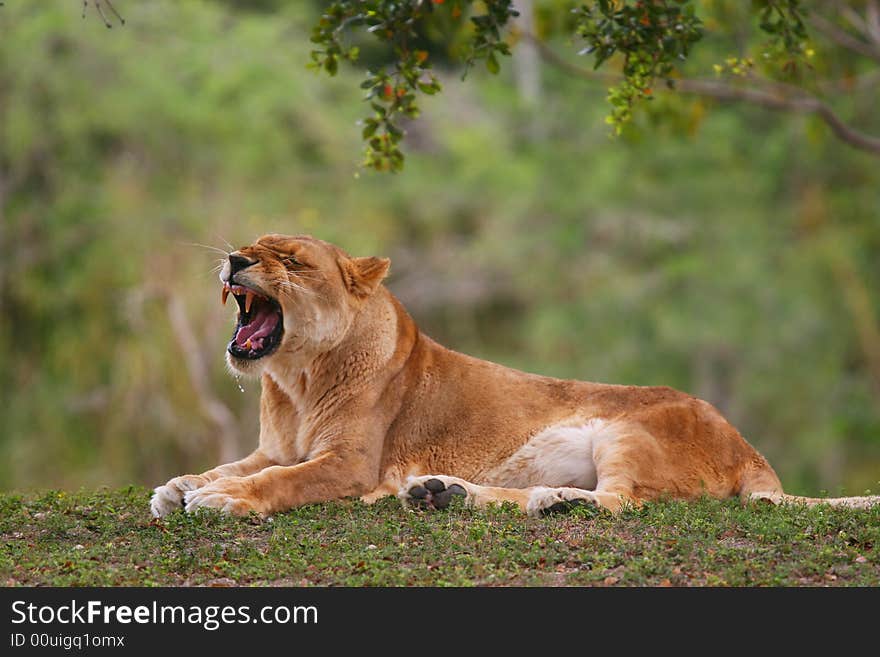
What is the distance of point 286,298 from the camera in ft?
22.8

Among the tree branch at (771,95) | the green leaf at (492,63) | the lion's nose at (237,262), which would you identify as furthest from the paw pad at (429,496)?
the tree branch at (771,95)

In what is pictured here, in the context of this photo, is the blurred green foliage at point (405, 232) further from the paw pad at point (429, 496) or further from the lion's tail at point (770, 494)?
the paw pad at point (429, 496)

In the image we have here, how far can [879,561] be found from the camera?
224 inches

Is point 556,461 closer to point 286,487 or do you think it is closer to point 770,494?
point 770,494

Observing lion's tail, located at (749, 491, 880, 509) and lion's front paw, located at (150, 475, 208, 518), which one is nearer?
lion's front paw, located at (150, 475, 208, 518)

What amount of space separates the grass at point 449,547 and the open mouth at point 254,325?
2.83ft

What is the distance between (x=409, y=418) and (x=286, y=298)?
0.93 m

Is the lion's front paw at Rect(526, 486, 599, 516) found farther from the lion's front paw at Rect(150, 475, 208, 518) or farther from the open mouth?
the lion's front paw at Rect(150, 475, 208, 518)

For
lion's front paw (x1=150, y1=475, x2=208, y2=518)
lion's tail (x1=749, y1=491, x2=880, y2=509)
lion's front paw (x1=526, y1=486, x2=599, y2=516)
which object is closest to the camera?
lion's front paw (x1=526, y1=486, x2=599, y2=516)

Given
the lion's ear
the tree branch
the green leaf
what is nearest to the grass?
the lion's ear

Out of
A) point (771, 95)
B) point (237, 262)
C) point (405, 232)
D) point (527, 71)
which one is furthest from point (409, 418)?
point (527, 71)

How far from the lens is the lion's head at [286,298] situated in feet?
22.6

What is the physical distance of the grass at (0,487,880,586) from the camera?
539 centimetres
